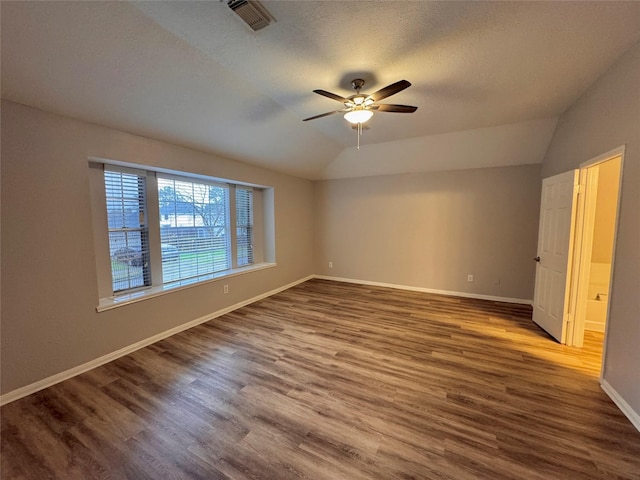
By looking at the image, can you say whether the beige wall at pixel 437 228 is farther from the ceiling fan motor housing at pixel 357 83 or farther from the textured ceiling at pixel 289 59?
the ceiling fan motor housing at pixel 357 83

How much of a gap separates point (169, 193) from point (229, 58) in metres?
2.10

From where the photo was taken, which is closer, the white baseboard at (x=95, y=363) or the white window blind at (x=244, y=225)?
the white baseboard at (x=95, y=363)

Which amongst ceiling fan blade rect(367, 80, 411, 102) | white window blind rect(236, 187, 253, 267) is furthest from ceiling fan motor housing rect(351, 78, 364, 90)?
white window blind rect(236, 187, 253, 267)

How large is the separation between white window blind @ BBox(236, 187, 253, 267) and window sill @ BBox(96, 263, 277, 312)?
0.41 metres

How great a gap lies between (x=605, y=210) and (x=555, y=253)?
1067 mm

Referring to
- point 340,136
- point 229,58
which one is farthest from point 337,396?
point 340,136

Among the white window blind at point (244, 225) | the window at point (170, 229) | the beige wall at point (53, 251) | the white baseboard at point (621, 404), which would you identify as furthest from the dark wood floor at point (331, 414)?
the white window blind at point (244, 225)

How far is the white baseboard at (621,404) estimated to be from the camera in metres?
1.74

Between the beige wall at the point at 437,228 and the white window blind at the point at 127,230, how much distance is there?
3712 millimetres

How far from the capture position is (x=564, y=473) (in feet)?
4.70

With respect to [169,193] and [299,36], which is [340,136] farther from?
[169,193]

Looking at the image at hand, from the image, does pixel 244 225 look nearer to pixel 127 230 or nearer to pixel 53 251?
pixel 127 230

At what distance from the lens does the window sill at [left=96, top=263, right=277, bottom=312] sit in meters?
2.66

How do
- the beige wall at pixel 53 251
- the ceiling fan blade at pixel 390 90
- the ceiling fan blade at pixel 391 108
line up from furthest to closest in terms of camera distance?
the ceiling fan blade at pixel 391 108
the beige wall at pixel 53 251
the ceiling fan blade at pixel 390 90
